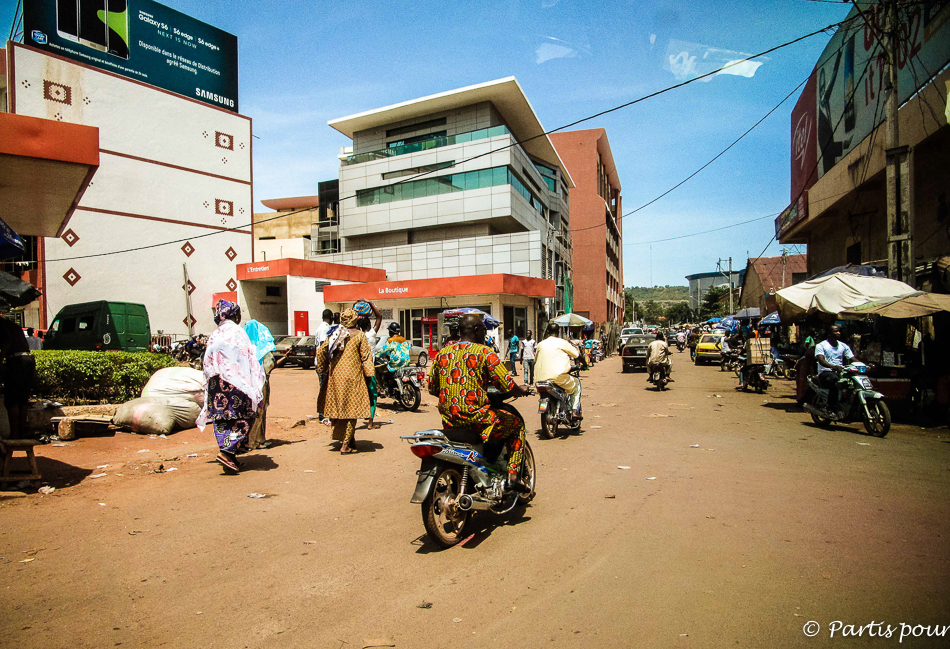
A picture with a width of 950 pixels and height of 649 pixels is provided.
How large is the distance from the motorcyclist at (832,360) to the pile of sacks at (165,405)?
1013 cm

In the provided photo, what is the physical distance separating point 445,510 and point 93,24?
125 ft

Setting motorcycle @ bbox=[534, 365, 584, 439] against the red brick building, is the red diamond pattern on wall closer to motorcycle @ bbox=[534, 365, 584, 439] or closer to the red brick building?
motorcycle @ bbox=[534, 365, 584, 439]

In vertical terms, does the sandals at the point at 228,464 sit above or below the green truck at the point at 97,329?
below

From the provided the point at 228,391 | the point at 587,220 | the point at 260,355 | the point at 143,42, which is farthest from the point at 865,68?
the point at 587,220

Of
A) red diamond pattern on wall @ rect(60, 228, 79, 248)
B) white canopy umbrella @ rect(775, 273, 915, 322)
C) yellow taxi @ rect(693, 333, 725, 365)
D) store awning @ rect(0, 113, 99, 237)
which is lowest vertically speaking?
yellow taxi @ rect(693, 333, 725, 365)

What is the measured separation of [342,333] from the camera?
721 centimetres

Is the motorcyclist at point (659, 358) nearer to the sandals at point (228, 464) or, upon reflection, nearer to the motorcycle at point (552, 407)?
the motorcycle at point (552, 407)

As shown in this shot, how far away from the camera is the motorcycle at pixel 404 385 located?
11.0 metres

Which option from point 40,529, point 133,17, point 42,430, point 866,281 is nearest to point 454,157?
point 133,17

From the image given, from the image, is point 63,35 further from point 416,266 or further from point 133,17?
point 416,266

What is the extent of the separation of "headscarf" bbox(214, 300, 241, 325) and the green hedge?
450 cm

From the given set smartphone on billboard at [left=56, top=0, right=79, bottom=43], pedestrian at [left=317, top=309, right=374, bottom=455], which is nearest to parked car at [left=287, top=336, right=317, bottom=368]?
pedestrian at [left=317, top=309, right=374, bottom=455]

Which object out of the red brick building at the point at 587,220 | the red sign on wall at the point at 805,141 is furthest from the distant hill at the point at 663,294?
the red sign on wall at the point at 805,141

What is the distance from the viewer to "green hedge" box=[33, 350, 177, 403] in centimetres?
869
